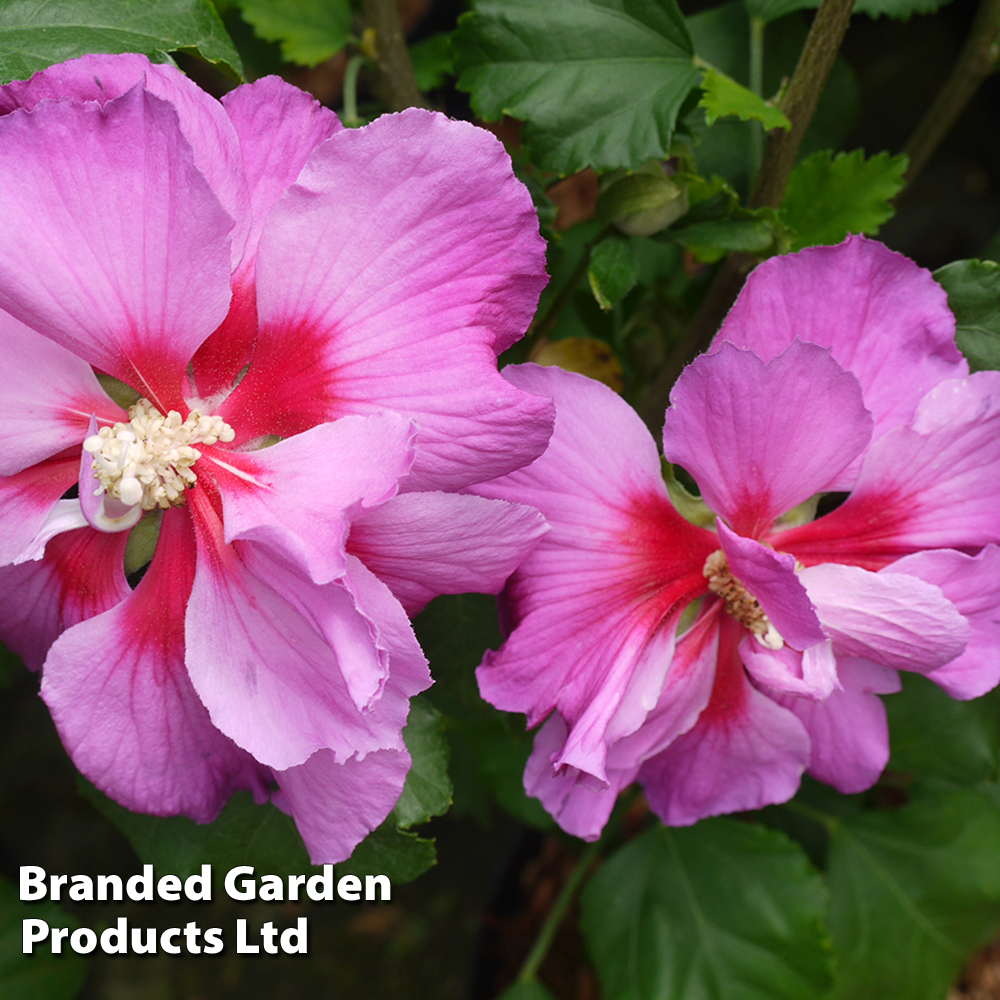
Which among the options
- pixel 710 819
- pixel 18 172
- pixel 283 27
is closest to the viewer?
pixel 18 172

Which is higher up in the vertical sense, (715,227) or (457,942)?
(715,227)

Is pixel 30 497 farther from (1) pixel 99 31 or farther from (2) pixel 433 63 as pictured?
(2) pixel 433 63

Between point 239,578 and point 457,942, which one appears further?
point 457,942

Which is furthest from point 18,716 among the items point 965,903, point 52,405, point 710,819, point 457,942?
point 965,903

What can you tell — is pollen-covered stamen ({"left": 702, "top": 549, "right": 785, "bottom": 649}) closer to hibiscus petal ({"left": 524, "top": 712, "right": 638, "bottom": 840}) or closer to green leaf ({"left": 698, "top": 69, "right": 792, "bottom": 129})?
hibiscus petal ({"left": 524, "top": 712, "right": 638, "bottom": 840})

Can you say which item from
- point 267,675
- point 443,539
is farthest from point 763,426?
point 267,675

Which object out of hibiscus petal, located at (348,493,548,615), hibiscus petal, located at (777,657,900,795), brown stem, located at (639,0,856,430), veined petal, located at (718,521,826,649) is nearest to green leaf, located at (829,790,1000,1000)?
hibiscus petal, located at (777,657,900,795)

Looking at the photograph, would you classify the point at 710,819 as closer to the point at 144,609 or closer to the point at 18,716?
the point at 144,609

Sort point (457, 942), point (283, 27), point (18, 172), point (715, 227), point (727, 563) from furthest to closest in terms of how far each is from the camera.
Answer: point (457, 942), point (283, 27), point (715, 227), point (727, 563), point (18, 172)
